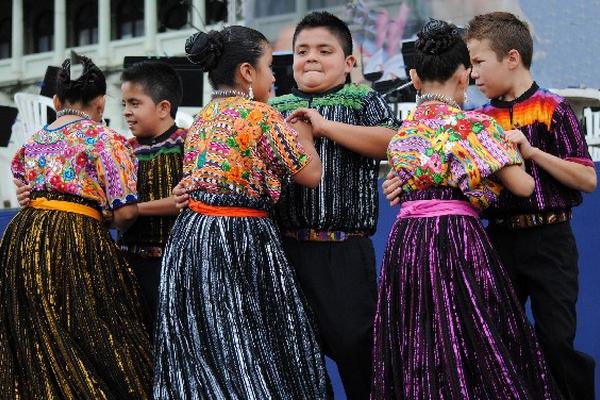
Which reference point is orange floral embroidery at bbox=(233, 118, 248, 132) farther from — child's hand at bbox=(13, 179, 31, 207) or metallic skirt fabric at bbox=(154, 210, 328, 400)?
child's hand at bbox=(13, 179, 31, 207)

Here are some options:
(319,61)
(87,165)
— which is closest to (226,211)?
(319,61)

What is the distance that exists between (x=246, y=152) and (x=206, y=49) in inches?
16.4

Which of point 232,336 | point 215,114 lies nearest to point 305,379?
point 232,336

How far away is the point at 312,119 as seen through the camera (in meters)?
3.21

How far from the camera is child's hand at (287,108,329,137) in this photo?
10.5ft

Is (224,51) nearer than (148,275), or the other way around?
(224,51)

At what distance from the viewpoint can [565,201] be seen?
3.27 meters

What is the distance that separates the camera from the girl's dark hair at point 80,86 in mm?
3887

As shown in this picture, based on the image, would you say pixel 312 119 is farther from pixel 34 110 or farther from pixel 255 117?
pixel 34 110

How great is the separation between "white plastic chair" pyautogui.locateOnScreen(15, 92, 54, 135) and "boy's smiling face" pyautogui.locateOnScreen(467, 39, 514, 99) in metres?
5.60

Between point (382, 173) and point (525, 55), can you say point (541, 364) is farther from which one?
point (382, 173)

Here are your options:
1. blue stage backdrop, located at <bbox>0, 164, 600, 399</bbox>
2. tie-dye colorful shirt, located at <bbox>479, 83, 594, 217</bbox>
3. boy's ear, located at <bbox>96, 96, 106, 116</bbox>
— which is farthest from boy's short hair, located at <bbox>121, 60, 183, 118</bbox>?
blue stage backdrop, located at <bbox>0, 164, 600, 399</bbox>

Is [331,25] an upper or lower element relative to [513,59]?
upper

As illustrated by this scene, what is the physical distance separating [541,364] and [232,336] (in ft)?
3.41
